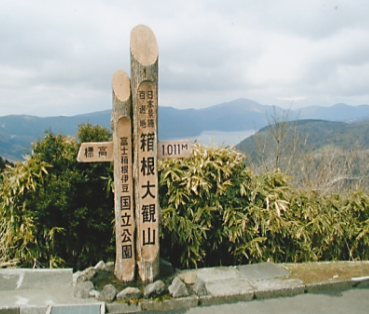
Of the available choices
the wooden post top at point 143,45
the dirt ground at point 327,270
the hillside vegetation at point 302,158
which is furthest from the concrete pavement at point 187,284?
the hillside vegetation at point 302,158

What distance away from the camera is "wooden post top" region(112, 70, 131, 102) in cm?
416

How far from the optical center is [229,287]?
4.45 meters

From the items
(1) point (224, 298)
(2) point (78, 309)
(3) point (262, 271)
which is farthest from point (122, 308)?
(3) point (262, 271)

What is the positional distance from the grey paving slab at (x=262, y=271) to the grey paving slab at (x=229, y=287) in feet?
0.56

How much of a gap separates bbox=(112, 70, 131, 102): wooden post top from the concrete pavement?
228cm

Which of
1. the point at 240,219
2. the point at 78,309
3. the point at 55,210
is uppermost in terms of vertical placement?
the point at 55,210

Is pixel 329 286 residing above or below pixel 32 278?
below

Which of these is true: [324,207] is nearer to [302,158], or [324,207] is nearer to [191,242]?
[191,242]

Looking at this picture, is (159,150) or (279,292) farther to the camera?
(279,292)

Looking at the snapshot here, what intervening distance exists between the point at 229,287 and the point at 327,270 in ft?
5.09

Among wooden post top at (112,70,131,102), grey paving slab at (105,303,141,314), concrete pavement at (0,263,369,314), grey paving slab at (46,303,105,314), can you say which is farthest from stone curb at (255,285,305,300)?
wooden post top at (112,70,131,102)

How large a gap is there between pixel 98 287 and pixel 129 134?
1.82 m

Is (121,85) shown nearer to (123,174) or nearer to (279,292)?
(123,174)

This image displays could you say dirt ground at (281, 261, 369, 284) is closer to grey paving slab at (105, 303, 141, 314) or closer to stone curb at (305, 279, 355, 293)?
stone curb at (305, 279, 355, 293)
